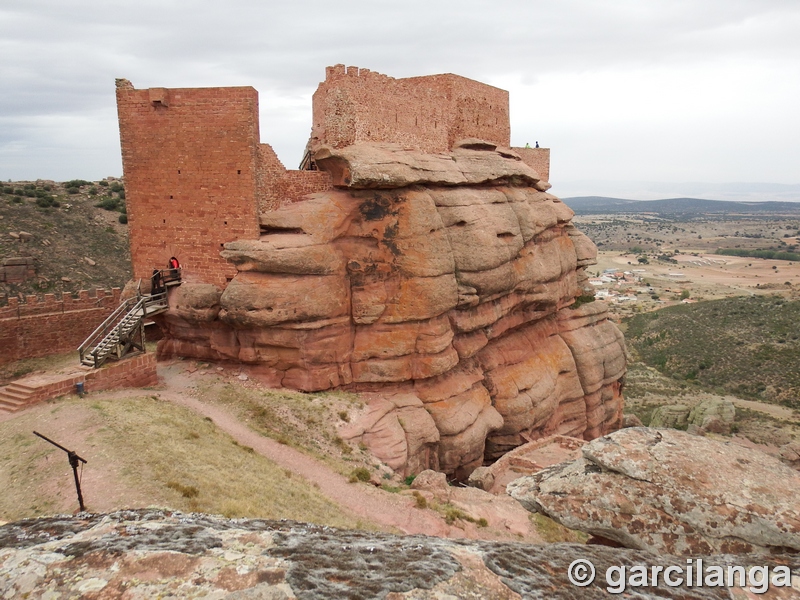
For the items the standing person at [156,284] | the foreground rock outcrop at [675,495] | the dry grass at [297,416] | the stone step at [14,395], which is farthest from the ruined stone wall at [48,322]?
the foreground rock outcrop at [675,495]

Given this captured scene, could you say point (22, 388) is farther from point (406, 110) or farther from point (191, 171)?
point (406, 110)

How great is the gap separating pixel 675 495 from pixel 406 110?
20.0m

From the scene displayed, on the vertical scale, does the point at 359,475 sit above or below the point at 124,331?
below

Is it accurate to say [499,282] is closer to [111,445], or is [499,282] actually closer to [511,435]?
[511,435]

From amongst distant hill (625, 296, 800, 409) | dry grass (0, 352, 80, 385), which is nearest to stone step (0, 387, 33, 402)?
dry grass (0, 352, 80, 385)

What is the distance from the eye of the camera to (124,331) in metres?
18.3

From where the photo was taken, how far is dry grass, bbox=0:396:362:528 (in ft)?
34.5

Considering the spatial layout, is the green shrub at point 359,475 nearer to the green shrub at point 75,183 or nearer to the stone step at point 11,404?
the stone step at point 11,404

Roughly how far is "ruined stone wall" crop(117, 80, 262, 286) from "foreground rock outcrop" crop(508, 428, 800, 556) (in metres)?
14.9

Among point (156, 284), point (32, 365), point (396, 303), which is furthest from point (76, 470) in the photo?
point (32, 365)

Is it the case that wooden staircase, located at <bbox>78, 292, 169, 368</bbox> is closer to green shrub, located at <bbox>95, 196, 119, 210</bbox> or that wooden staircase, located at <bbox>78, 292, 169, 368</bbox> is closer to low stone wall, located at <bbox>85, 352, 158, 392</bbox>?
low stone wall, located at <bbox>85, 352, 158, 392</bbox>

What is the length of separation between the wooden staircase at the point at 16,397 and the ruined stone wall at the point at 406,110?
44.4 feet

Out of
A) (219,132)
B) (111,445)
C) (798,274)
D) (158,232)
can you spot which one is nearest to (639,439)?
(111,445)

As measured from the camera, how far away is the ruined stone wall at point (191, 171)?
19438mm
